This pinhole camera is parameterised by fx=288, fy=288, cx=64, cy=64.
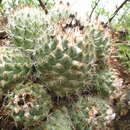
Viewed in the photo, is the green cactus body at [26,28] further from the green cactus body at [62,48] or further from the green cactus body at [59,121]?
the green cactus body at [59,121]

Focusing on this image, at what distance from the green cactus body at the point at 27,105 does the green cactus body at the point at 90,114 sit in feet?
0.96

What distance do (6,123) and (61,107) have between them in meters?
0.49

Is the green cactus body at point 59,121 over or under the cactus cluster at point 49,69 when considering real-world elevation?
under

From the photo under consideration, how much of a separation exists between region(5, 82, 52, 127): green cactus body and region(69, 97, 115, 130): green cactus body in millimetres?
294

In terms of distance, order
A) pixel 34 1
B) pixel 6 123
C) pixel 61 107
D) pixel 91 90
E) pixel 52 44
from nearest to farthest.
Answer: pixel 52 44 → pixel 6 123 → pixel 61 107 → pixel 91 90 → pixel 34 1

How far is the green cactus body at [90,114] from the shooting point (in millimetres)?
2408

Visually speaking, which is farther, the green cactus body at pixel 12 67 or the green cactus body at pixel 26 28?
the green cactus body at pixel 26 28

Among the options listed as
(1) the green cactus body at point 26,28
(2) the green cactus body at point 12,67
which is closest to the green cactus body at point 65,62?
(2) the green cactus body at point 12,67

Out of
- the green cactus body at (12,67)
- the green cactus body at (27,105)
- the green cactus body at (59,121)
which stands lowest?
the green cactus body at (59,121)

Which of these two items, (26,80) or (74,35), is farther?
(26,80)

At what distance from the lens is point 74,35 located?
2.26 metres

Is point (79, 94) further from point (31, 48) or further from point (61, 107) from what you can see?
point (31, 48)

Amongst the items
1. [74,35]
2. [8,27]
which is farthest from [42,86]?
[8,27]

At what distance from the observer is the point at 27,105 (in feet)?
7.07
